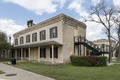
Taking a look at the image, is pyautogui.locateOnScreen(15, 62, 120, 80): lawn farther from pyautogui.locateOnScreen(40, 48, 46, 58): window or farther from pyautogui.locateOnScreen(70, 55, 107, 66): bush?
pyautogui.locateOnScreen(40, 48, 46, 58): window

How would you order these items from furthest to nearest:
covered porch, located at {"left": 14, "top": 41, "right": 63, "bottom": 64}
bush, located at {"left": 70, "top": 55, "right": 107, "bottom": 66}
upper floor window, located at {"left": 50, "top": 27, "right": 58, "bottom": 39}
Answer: upper floor window, located at {"left": 50, "top": 27, "right": 58, "bottom": 39}, covered porch, located at {"left": 14, "top": 41, "right": 63, "bottom": 64}, bush, located at {"left": 70, "top": 55, "right": 107, "bottom": 66}

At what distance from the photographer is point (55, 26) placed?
28016 millimetres

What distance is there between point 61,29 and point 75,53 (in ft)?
15.6

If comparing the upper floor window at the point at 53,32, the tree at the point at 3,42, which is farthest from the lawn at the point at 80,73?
the tree at the point at 3,42

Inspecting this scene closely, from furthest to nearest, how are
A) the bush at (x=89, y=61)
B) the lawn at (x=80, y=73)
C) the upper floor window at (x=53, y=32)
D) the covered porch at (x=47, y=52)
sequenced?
the upper floor window at (x=53, y=32), the covered porch at (x=47, y=52), the bush at (x=89, y=61), the lawn at (x=80, y=73)

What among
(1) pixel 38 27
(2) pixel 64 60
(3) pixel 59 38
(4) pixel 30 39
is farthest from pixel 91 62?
(4) pixel 30 39

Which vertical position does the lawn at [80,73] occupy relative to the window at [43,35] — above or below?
below

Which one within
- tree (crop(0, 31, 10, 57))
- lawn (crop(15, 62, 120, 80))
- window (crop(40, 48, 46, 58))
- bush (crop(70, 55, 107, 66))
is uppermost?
tree (crop(0, 31, 10, 57))

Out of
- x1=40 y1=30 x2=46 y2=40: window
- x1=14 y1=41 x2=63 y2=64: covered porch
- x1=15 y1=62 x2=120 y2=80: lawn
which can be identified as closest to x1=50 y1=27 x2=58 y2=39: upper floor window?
x1=14 y1=41 x2=63 y2=64: covered porch

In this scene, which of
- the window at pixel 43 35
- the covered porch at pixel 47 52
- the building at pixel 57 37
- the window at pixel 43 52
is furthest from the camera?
the window at pixel 43 35

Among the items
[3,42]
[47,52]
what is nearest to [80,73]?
[47,52]

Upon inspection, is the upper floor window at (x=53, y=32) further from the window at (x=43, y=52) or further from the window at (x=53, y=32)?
the window at (x=43, y=52)

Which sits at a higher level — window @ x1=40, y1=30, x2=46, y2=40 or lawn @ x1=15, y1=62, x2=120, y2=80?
window @ x1=40, y1=30, x2=46, y2=40

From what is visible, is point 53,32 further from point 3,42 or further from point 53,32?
point 3,42
